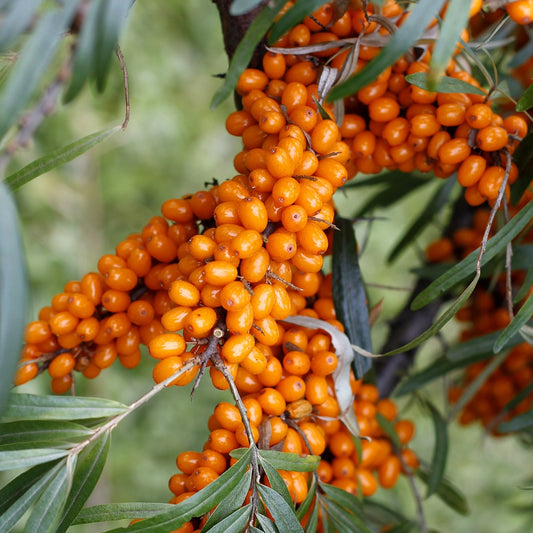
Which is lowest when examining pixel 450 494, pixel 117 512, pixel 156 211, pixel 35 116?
pixel 156 211

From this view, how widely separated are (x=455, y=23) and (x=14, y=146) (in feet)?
0.96

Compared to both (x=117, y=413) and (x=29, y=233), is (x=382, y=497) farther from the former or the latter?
(x=117, y=413)

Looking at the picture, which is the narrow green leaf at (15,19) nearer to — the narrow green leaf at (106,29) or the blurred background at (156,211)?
the narrow green leaf at (106,29)

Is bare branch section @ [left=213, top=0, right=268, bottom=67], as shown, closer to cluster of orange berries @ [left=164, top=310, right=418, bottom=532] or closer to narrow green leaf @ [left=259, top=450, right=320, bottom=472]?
cluster of orange berries @ [left=164, top=310, right=418, bottom=532]

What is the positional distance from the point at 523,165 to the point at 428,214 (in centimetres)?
39

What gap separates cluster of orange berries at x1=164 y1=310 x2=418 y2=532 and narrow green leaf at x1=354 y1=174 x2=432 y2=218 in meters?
0.46

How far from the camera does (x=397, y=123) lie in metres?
0.59

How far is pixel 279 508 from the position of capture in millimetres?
483

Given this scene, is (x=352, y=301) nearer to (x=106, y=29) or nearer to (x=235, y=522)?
(x=235, y=522)

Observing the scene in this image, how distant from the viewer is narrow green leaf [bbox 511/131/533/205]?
561 mm

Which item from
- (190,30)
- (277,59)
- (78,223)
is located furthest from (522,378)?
(190,30)

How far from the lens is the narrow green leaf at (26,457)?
1.38 ft

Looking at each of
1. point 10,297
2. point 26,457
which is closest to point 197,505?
point 26,457

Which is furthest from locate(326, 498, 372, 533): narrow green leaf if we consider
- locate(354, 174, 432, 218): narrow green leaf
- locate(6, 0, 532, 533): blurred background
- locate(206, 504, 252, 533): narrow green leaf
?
locate(6, 0, 532, 533): blurred background
